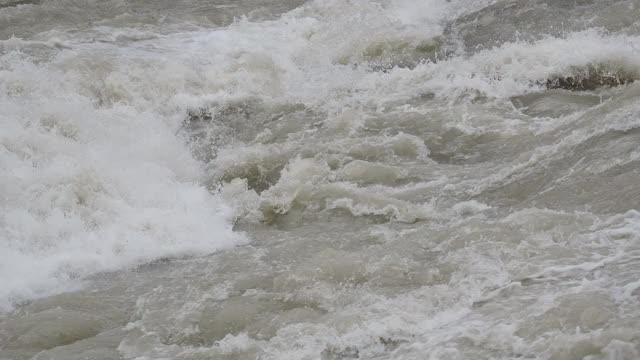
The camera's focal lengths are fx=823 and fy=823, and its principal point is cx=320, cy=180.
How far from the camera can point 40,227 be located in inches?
261

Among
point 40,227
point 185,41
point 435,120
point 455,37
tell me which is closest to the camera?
point 40,227

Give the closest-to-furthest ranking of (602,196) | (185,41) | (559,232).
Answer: (559,232) → (602,196) → (185,41)

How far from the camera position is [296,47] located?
1176 centimetres

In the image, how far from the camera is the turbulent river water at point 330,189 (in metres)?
4.61

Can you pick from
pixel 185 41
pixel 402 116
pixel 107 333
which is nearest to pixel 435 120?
pixel 402 116

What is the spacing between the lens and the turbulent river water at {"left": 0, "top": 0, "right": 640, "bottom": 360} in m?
→ 4.61

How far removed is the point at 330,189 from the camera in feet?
22.2

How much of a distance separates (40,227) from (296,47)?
234 inches

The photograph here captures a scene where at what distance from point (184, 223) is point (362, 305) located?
241cm

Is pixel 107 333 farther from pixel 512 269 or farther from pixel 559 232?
pixel 559 232

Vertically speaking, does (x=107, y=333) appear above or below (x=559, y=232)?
below

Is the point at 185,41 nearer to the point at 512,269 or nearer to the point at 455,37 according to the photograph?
the point at 455,37

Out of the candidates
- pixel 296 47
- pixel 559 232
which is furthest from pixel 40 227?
pixel 296 47

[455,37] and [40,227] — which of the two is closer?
[40,227]
